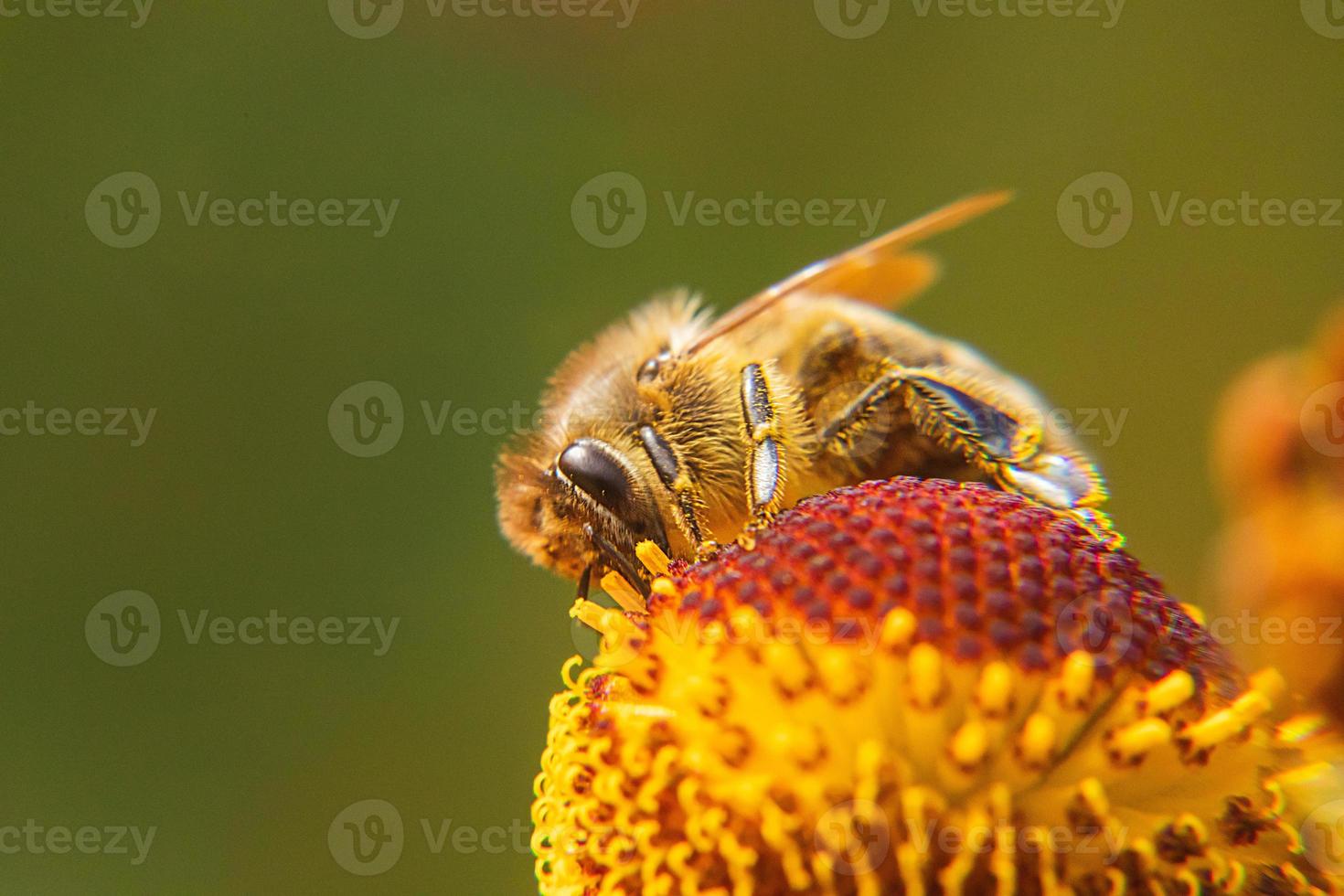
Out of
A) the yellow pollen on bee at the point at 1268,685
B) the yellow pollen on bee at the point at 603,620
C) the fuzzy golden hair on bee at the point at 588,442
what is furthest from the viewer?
the fuzzy golden hair on bee at the point at 588,442

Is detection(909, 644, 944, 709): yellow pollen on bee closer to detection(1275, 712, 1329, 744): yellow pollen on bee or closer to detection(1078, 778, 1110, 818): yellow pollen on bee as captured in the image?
detection(1078, 778, 1110, 818): yellow pollen on bee

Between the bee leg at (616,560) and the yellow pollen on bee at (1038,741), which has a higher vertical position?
the bee leg at (616,560)

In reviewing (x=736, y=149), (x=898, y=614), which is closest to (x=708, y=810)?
(x=898, y=614)

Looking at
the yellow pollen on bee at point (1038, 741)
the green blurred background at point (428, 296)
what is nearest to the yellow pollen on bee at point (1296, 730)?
the yellow pollen on bee at point (1038, 741)

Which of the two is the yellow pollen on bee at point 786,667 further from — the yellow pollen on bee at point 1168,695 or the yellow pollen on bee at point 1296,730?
the yellow pollen on bee at point 1296,730

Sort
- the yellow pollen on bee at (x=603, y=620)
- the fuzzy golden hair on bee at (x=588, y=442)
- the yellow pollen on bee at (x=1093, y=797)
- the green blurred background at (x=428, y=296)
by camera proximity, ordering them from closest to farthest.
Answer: the yellow pollen on bee at (x=1093, y=797) → the yellow pollen on bee at (x=603, y=620) → the fuzzy golden hair on bee at (x=588, y=442) → the green blurred background at (x=428, y=296)

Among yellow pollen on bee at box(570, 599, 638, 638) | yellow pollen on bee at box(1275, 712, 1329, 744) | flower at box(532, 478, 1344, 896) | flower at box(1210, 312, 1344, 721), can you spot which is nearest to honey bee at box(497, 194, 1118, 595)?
yellow pollen on bee at box(570, 599, 638, 638)
